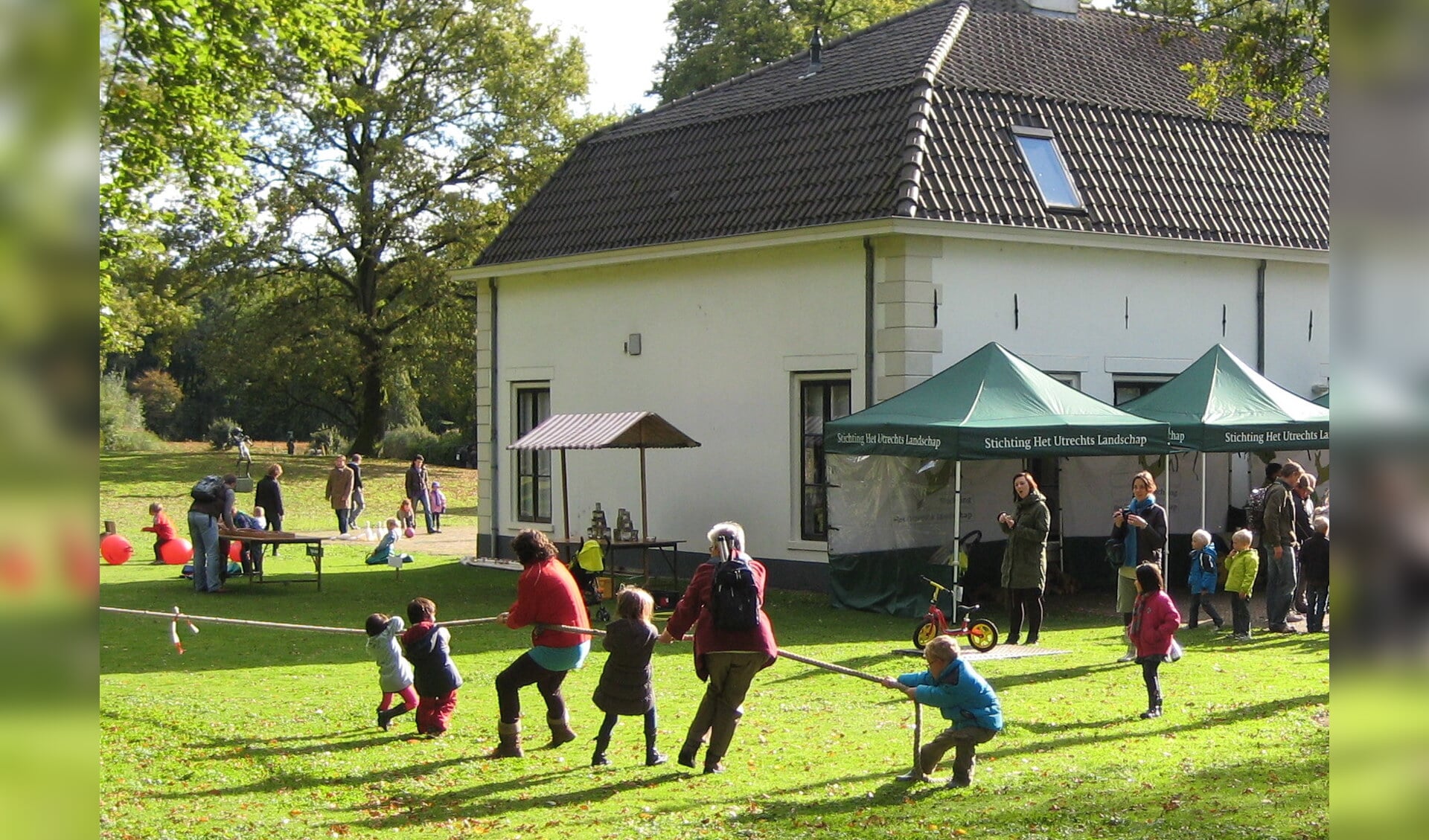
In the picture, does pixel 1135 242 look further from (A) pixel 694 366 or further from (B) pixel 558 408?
(B) pixel 558 408

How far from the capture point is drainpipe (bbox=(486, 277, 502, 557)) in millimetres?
25094

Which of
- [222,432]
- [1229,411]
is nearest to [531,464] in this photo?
[1229,411]

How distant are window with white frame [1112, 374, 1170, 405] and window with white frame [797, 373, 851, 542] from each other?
12.9ft

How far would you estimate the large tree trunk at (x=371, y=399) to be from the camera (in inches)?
1853

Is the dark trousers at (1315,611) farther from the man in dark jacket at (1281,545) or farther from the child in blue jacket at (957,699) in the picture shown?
the child in blue jacket at (957,699)

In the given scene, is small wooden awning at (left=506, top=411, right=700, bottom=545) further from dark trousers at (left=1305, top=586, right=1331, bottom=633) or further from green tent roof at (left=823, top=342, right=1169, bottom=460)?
dark trousers at (left=1305, top=586, right=1331, bottom=633)

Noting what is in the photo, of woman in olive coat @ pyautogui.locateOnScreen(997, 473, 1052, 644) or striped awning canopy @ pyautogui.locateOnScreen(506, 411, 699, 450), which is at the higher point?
striped awning canopy @ pyautogui.locateOnScreen(506, 411, 699, 450)

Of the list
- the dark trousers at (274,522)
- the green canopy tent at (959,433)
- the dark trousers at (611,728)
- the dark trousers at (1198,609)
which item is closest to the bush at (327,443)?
the dark trousers at (274,522)

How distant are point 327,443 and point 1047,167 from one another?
127 ft

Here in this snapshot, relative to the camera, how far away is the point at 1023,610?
15.3m

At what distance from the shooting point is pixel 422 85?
46281 mm

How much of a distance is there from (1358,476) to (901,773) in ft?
28.2

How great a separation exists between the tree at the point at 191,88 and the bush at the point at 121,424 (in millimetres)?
23377

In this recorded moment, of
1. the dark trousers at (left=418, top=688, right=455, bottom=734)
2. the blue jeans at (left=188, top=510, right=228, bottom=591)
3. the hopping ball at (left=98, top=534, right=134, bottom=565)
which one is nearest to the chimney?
the blue jeans at (left=188, top=510, right=228, bottom=591)
